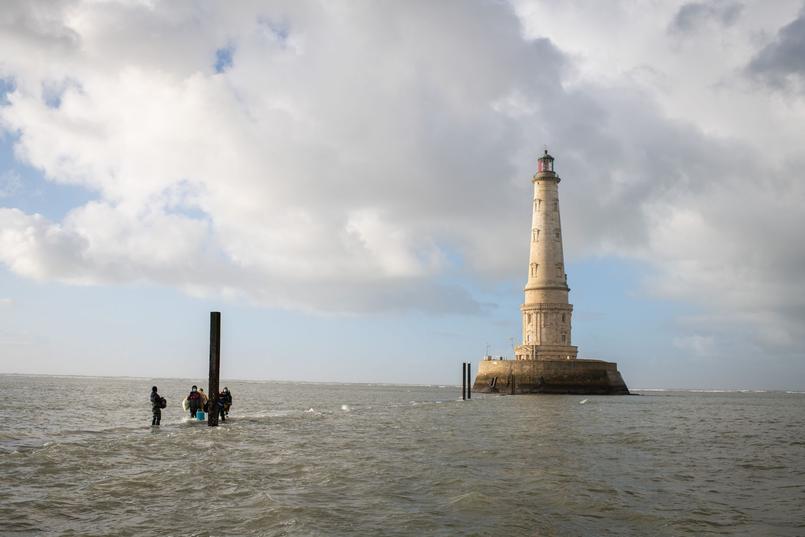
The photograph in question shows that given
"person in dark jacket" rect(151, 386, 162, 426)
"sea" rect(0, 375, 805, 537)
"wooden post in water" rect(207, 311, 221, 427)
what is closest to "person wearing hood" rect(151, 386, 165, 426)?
"person in dark jacket" rect(151, 386, 162, 426)

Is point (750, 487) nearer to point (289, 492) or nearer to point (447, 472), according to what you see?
point (447, 472)

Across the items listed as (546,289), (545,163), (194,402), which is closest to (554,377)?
(546,289)

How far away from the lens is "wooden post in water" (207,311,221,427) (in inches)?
1090

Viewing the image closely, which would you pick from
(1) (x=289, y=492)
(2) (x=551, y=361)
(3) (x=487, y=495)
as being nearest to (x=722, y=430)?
(3) (x=487, y=495)

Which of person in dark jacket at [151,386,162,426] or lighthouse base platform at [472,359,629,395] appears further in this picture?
lighthouse base platform at [472,359,629,395]

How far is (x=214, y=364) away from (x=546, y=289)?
44476 mm

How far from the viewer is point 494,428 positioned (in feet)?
91.1

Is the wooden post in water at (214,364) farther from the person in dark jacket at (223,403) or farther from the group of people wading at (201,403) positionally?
the group of people wading at (201,403)

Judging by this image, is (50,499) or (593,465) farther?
(593,465)

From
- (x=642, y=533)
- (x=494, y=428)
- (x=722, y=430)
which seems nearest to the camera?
(x=642, y=533)

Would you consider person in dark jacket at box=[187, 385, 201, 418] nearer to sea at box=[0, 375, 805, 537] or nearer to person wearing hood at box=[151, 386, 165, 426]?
person wearing hood at box=[151, 386, 165, 426]

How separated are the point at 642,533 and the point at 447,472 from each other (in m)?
6.07

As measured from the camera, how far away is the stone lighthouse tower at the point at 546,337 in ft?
208

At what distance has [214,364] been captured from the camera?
27.7 meters
